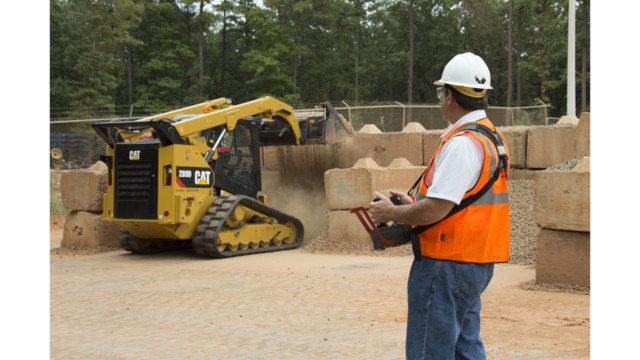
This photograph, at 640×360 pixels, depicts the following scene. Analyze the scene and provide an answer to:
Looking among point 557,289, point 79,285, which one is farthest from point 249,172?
point 557,289

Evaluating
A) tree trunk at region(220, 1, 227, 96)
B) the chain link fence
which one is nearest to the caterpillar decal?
the chain link fence

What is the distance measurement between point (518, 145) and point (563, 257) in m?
7.02

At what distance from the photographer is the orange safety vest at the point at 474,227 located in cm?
370

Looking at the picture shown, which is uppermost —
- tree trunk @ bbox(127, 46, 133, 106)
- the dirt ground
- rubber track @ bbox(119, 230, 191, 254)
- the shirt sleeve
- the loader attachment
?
tree trunk @ bbox(127, 46, 133, 106)

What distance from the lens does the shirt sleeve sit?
3.60 metres

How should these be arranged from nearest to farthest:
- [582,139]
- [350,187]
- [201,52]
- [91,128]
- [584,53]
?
[350,187] < [582,139] < [91,128] < [584,53] < [201,52]

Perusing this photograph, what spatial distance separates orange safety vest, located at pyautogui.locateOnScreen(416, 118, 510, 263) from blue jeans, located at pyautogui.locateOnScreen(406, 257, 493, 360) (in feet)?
0.17

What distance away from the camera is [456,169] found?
143 inches

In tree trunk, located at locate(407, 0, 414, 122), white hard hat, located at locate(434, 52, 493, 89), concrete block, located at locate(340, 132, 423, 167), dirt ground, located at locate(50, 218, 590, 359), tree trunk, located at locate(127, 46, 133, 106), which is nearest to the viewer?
white hard hat, located at locate(434, 52, 493, 89)

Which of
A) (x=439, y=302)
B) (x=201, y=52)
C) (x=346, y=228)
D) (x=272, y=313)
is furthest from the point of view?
(x=201, y=52)

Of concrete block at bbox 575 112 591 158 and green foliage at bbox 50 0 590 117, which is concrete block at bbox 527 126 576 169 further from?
green foliage at bbox 50 0 590 117

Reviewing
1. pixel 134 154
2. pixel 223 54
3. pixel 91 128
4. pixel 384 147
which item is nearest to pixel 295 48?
pixel 223 54

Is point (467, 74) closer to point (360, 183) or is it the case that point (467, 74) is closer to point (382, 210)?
point (382, 210)

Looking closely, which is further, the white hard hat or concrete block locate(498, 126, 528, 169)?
concrete block locate(498, 126, 528, 169)
